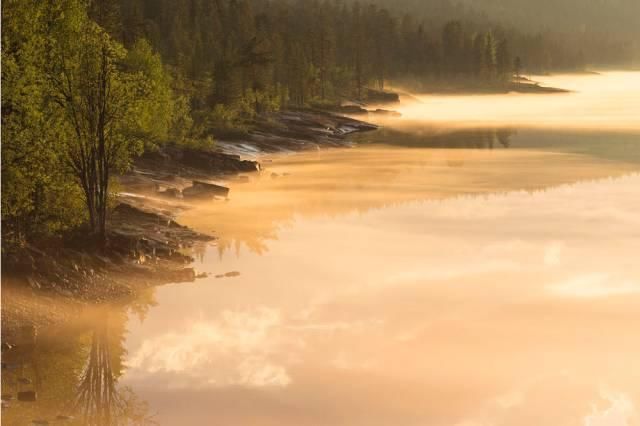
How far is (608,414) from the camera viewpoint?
72.7ft

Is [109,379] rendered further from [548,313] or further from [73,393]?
[548,313]

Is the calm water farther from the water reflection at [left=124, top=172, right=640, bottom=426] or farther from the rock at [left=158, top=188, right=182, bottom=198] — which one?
the rock at [left=158, top=188, right=182, bottom=198]

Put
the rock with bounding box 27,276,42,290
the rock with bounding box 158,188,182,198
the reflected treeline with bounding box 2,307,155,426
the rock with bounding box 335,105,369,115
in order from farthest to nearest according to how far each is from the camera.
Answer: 1. the rock with bounding box 335,105,369,115
2. the rock with bounding box 158,188,182,198
3. the rock with bounding box 27,276,42,290
4. the reflected treeline with bounding box 2,307,155,426

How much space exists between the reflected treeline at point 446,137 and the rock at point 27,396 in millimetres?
78964

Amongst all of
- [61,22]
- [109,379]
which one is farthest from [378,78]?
[109,379]

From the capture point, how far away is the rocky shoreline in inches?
1170

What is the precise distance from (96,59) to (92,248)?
716 cm

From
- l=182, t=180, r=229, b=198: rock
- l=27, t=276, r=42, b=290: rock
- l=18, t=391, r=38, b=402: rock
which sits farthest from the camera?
l=182, t=180, r=229, b=198: rock

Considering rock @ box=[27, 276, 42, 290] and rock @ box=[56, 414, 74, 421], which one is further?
rock @ box=[27, 276, 42, 290]

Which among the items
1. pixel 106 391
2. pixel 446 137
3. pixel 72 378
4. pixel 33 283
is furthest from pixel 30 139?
pixel 446 137

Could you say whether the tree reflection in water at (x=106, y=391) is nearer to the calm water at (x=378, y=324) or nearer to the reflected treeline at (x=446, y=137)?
the calm water at (x=378, y=324)

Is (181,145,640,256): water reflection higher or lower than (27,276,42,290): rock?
lower

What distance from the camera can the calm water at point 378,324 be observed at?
2284 centimetres

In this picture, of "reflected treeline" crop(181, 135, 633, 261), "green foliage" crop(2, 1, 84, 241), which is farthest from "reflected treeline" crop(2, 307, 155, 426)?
→ "reflected treeline" crop(181, 135, 633, 261)
